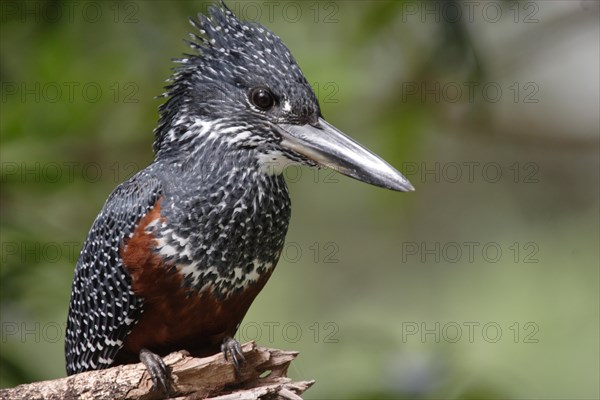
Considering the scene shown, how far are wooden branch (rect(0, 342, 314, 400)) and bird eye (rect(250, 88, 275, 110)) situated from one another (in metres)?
0.94

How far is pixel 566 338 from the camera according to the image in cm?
686

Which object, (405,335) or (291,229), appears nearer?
(405,335)

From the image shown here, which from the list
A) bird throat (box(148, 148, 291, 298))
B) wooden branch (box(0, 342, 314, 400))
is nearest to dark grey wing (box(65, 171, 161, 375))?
bird throat (box(148, 148, 291, 298))

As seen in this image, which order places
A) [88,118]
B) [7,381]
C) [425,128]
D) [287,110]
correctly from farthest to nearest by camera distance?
1. [425,128]
2. [88,118]
3. [7,381]
4. [287,110]

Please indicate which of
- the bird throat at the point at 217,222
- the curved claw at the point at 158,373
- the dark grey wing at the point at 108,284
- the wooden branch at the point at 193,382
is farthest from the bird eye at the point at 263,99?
the curved claw at the point at 158,373

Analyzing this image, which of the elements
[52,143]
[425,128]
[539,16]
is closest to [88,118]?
[52,143]

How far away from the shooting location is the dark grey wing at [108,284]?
3730mm

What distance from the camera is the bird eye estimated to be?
3.66 meters

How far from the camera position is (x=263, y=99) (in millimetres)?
3664

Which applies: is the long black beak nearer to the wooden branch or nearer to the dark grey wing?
the dark grey wing

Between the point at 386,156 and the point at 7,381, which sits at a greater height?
the point at 386,156

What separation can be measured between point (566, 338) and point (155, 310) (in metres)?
4.08

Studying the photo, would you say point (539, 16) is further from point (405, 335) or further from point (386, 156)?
point (405, 335)

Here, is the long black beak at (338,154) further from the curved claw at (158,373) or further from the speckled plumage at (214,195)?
the curved claw at (158,373)
